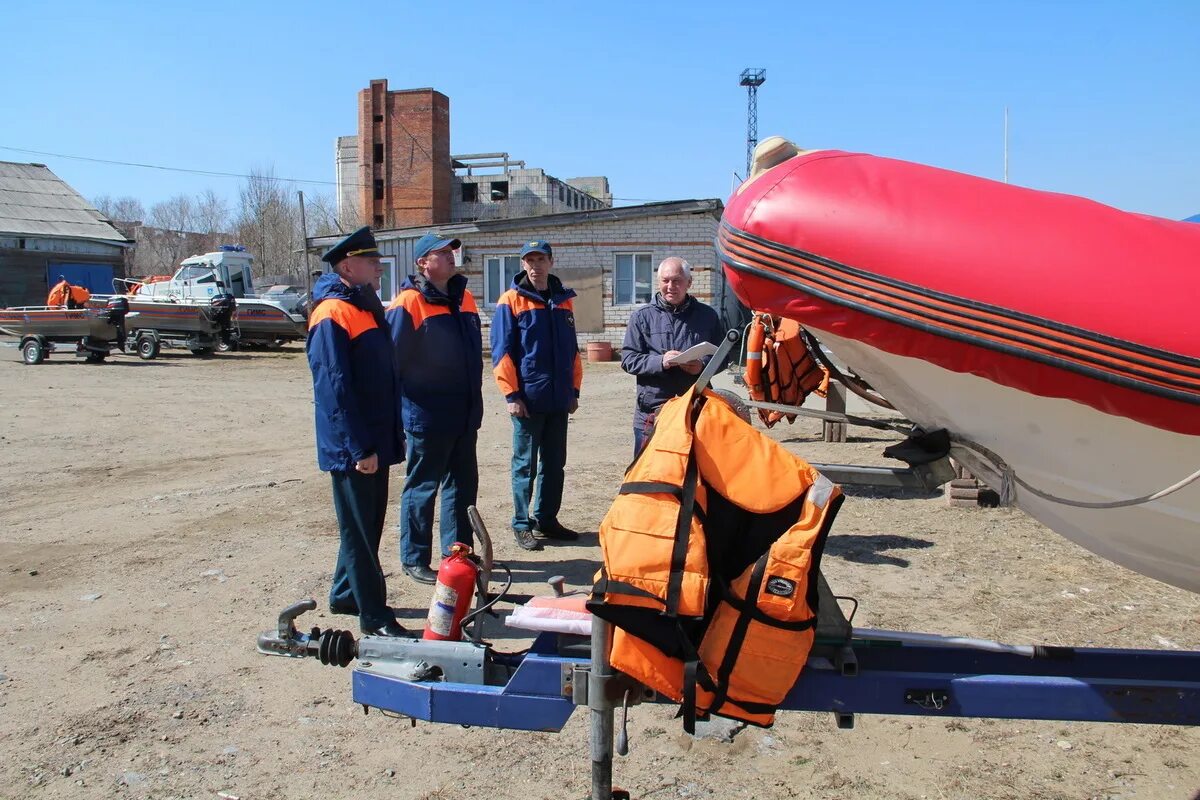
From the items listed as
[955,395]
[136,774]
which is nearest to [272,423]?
[136,774]

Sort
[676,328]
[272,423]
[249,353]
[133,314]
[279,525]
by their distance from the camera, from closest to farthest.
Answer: [676,328]
[279,525]
[272,423]
[133,314]
[249,353]

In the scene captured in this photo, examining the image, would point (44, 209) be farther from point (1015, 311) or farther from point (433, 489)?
point (1015, 311)

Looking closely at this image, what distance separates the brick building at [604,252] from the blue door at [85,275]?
702 inches

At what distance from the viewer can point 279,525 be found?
603cm

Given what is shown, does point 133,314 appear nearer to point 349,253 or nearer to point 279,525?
point 279,525

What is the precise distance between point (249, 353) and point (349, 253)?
854 inches

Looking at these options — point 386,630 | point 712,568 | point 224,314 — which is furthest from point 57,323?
point 712,568

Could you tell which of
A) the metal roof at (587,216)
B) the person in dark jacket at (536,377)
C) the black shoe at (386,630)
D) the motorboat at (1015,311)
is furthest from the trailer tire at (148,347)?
the motorboat at (1015,311)

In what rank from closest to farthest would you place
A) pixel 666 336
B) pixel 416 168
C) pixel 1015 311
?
1. pixel 1015 311
2. pixel 666 336
3. pixel 416 168

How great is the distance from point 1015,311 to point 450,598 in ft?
6.26

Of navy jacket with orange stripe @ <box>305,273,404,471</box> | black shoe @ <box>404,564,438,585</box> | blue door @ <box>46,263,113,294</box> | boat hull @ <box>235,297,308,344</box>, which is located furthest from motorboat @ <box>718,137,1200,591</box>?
blue door @ <box>46,263,113,294</box>

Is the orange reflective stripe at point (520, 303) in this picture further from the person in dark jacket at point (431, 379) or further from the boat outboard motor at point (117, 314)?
the boat outboard motor at point (117, 314)

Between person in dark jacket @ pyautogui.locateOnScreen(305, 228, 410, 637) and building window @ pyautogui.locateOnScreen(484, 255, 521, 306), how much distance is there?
752 inches

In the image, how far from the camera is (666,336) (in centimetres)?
504
